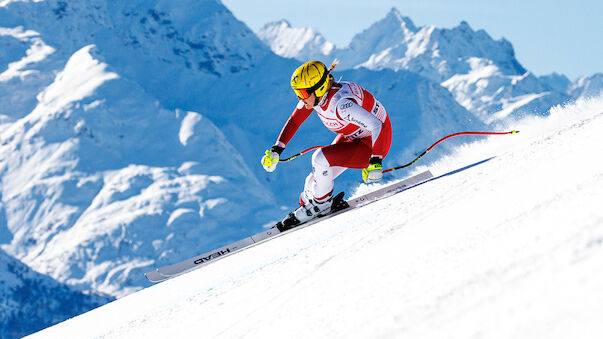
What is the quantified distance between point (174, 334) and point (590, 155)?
10.4 ft

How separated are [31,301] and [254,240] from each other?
17159 cm

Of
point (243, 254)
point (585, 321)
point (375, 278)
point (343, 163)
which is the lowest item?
point (585, 321)

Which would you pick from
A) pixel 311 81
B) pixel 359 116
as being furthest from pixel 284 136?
pixel 359 116

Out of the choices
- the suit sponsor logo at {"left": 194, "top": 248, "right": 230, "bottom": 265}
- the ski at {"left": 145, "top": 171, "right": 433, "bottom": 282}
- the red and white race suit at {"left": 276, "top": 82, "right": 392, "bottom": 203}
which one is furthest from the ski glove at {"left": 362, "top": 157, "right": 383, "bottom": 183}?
the suit sponsor logo at {"left": 194, "top": 248, "right": 230, "bottom": 265}

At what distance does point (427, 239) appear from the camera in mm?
4086

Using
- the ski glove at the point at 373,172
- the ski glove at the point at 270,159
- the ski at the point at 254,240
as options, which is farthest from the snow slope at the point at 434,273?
the ski glove at the point at 270,159

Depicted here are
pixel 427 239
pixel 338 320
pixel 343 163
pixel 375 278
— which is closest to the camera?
pixel 338 320

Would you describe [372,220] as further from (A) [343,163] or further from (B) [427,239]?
(A) [343,163]

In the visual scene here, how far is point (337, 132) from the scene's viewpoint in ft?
28.7

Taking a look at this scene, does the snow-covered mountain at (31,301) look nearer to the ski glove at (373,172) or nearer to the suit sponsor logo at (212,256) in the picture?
the suit sponsor logo at (212,256)

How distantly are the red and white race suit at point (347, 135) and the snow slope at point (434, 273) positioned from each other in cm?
155

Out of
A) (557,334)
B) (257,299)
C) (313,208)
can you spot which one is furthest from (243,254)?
(557,334)

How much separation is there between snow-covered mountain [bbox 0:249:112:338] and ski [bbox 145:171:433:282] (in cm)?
15725

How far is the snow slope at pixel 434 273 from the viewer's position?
8.22 feet
